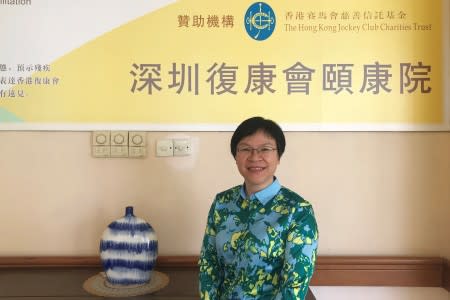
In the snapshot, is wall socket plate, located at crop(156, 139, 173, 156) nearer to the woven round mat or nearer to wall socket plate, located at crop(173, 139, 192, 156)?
wall socket plate, located at crop(173, 139, 192, 156)

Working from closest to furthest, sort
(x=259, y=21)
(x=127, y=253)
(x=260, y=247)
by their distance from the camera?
1. (x=260, y=247)
2. (x=127, y=253)
3. (x=259, y=21)

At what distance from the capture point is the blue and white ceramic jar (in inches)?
61.4

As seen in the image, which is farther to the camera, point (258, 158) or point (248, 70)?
point (248, 70)

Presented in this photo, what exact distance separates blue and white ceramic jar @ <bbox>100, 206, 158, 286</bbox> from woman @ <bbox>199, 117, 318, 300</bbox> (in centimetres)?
34

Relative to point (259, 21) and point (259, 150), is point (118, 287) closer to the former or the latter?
point (259, 150)

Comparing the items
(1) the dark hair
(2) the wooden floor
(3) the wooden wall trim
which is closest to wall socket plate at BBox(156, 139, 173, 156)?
(2) the wooden floor

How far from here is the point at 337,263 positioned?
1.80m

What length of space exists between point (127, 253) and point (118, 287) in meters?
0.13

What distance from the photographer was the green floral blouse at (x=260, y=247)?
3.78ft

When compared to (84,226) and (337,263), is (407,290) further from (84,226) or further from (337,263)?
(84,226)

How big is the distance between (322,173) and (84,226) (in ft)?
3.48

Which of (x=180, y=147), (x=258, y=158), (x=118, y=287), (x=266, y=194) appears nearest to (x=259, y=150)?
(x=258, y=158)

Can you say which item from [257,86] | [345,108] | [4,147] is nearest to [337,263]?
[345,108]

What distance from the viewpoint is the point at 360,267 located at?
71.2 inches
